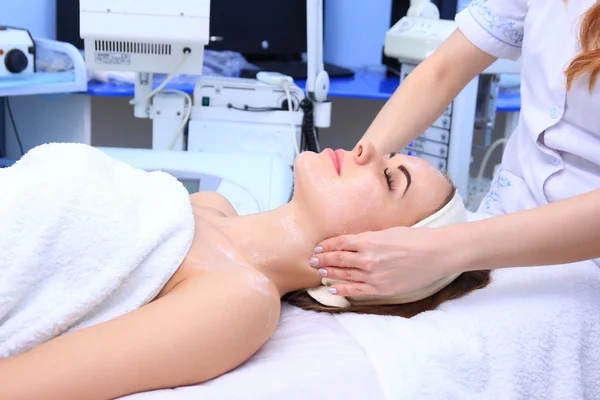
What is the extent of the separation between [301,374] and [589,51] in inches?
30.2

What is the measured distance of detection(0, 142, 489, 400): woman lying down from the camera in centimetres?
103

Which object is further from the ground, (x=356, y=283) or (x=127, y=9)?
(x=127, y=9)

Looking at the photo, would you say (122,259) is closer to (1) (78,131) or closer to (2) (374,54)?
(1) (78,131)

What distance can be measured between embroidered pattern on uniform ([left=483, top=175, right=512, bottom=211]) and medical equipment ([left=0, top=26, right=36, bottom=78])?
1749 mm

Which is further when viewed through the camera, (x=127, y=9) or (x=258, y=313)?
(x=127, y=9)

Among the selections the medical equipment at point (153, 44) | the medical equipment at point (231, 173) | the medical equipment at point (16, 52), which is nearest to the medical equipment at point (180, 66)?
the medical equipment at point (153, 44)

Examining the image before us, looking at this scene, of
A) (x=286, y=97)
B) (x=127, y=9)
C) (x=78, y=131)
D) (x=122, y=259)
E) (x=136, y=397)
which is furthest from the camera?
(x=78, y=131)

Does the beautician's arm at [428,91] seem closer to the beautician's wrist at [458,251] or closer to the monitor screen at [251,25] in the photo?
the beautician's wrist at [458,251]

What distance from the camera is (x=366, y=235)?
121 centimetres

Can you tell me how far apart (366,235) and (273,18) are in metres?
2.44

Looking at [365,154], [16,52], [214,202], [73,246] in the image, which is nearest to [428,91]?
[365,154]

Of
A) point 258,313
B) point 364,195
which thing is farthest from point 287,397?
point 364,195

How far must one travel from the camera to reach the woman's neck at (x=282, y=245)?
1.36m

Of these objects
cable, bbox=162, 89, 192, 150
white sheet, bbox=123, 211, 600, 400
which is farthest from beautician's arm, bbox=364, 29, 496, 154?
cable, bbox=162, 89, 192, 150
